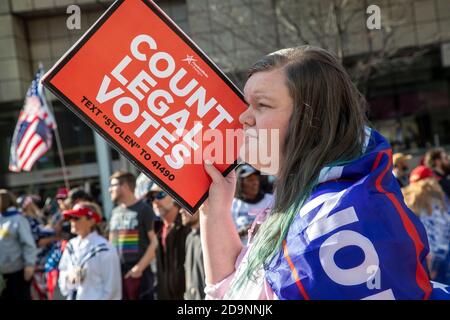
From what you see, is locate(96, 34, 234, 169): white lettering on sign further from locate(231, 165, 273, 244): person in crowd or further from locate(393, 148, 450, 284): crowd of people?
locate(393, 148, 450, 284): crowd of people

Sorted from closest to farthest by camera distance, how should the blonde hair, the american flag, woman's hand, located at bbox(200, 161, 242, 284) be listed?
woman's hand, located at bbox(200, 161, 242, 284) < the blonde hair < the american flag

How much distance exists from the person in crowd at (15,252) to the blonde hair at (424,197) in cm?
429

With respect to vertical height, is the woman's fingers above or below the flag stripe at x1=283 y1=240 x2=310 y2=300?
above

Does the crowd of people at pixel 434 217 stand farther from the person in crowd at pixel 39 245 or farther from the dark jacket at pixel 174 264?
the person in crowd at pixel 39 245

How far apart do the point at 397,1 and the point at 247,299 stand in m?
13.5

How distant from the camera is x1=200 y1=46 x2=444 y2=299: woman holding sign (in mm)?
1086

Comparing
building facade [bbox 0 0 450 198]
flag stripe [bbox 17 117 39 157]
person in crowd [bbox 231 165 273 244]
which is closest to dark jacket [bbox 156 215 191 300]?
person in crowd [bbox 231 165 273 244]

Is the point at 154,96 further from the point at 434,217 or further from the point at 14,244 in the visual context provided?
the point at 14,244

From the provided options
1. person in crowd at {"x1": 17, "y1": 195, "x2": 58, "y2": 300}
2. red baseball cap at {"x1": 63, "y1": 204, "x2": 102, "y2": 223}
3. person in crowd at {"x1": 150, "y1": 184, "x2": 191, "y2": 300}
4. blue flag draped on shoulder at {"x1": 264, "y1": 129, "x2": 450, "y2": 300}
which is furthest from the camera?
person in crowd at {"x1": 17, "y1": 195, "x2": 58, "y2": 300}

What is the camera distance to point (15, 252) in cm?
665

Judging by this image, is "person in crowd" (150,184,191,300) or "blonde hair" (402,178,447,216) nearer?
"person in crowd" (150,184,191,300)

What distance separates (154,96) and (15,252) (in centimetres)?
565

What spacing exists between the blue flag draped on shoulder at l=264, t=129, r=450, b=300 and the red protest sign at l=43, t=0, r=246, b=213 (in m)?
0.53

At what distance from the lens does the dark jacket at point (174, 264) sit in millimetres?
5074
